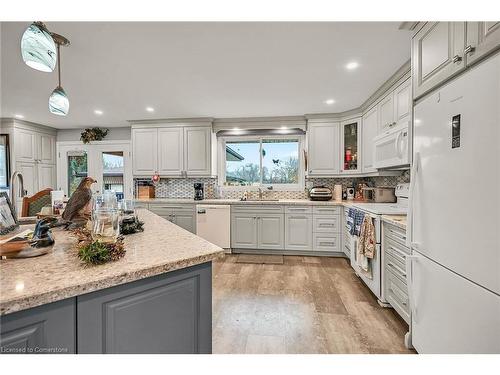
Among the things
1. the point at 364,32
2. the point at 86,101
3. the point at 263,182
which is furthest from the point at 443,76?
the point at 86,101

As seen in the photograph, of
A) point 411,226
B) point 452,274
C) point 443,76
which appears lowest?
point 452,274

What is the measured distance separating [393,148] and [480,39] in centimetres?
148

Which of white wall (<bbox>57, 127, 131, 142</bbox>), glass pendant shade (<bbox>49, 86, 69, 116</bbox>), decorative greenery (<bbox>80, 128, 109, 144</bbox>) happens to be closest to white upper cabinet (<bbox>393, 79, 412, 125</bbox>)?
glass pendant shade (<bbox>49, 86, 69, 116</bbox>)

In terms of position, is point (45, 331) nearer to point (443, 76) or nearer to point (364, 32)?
point (443, 76)

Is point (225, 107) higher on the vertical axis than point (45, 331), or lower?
higher

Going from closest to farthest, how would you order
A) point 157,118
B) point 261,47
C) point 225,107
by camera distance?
point 261,47 → point 225,107 → point 157,118

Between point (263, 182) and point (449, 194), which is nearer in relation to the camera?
point (449, 194)

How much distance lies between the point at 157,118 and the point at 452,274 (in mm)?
4580

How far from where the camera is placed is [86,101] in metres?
3.57

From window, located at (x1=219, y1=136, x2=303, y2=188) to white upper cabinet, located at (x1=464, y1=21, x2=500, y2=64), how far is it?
3.46 meters

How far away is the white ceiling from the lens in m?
1.93

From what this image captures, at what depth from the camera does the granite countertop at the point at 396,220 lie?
1.94m

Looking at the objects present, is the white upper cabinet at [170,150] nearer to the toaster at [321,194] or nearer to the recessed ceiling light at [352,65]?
the toaster at [321,194]

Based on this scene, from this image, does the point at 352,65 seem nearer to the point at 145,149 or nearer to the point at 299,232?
the point at 299,232
